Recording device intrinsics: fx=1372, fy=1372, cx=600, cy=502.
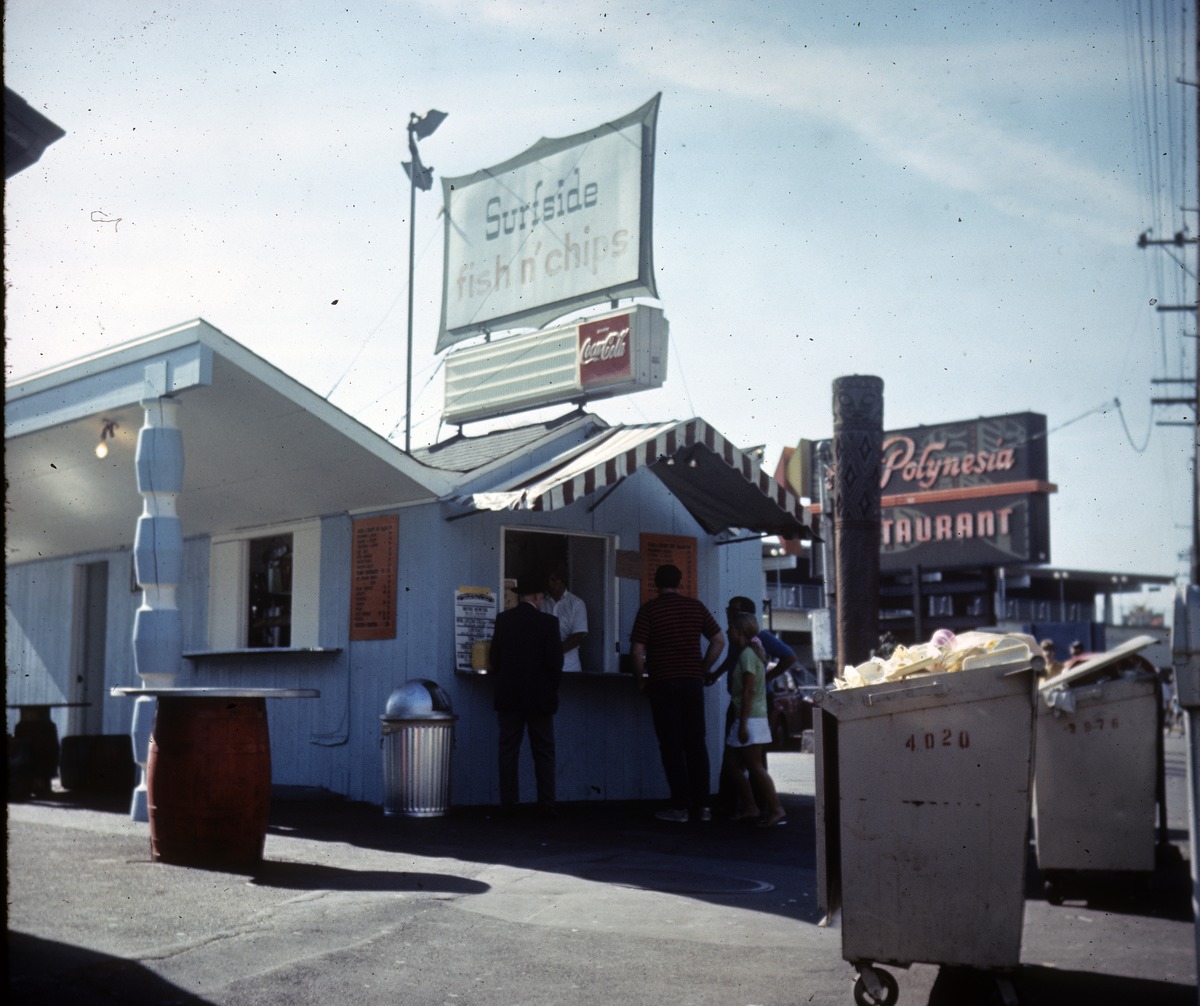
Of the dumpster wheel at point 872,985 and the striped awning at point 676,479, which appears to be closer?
the dumpster wheel at point 872,985

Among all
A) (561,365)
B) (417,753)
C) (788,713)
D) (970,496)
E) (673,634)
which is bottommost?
(788,713)

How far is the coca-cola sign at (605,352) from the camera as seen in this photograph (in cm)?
1545

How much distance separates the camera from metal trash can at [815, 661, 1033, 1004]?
4746 mm

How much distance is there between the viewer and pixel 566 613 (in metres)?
12.5

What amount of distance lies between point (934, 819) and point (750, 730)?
19.4 feet

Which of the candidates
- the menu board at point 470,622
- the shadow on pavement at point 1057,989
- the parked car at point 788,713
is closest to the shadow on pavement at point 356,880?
the shadow on pavement at point 1057,989

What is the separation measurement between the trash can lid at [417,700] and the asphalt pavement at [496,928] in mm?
1456

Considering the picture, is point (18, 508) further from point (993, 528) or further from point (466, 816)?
point (993, 528)

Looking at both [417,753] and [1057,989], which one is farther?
[417,753]

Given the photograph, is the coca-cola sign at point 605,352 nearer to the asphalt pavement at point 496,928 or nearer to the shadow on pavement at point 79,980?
the asphalt pavement at point 496,928

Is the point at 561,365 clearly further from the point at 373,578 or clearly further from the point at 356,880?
the point at 356,880

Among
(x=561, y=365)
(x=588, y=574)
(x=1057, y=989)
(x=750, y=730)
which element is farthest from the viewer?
(x=561, y=365)

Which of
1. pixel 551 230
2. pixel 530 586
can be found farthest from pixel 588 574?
pixel 551 230

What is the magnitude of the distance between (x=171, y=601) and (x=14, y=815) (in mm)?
2338
